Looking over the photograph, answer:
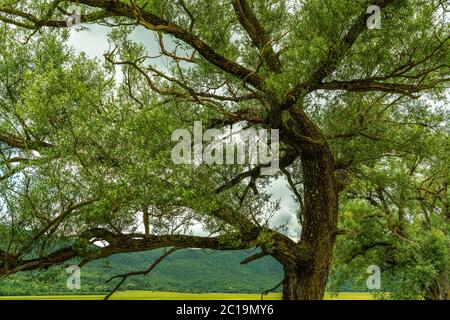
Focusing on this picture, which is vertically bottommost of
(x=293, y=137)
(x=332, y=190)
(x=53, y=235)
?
(x=53, y=235)

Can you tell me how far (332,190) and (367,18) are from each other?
409 cm

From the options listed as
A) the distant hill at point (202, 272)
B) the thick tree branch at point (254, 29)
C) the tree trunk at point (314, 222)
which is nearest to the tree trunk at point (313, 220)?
the tree trunk at point (314, 222)

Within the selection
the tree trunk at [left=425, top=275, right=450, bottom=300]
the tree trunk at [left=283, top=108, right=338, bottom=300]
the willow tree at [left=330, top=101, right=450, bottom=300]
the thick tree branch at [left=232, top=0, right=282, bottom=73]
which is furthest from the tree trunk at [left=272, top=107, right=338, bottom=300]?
the tree trunk at [left=425, top=275, right=450, bottom=300]

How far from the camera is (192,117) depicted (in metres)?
8.81

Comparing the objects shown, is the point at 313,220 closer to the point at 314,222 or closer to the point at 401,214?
the point at 314,222

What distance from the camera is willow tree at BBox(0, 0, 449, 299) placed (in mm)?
7250

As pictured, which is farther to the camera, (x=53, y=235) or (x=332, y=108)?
(x=332, y=108)

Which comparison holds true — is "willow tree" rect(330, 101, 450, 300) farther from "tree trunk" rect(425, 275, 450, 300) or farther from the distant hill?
the distant hill

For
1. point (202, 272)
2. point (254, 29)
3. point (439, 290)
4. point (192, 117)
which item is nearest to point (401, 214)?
point (439, 290)

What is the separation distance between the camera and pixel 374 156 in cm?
1097
